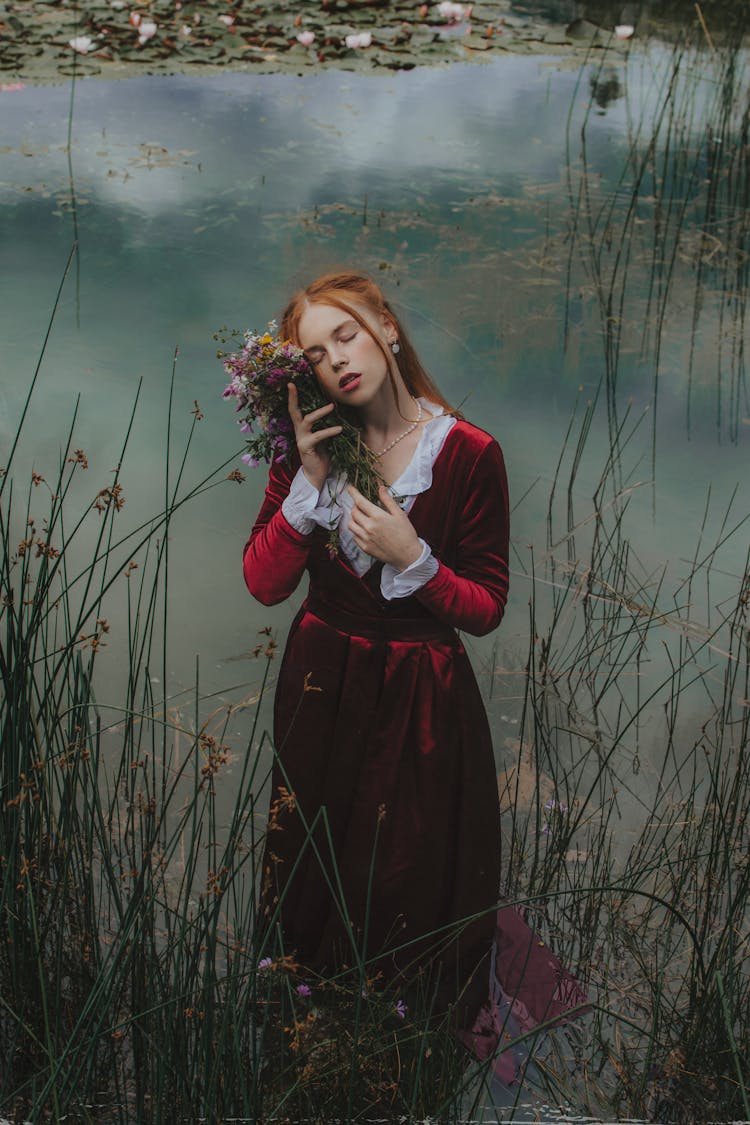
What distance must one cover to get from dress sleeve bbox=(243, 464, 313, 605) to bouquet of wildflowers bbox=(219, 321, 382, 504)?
0.05 meters

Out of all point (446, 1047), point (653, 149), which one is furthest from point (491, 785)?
point (653, 149)

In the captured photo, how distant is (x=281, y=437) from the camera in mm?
1573

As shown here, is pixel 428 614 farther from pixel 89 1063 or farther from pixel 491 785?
pixel 89 1063

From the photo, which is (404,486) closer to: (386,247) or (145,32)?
(386,247)

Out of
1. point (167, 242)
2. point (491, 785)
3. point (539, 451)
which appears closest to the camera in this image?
point (491, 785)

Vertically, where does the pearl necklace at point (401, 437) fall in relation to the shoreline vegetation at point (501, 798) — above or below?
above

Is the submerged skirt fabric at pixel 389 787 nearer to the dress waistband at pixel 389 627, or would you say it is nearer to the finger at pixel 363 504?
the dress waistband at pixel 389 627

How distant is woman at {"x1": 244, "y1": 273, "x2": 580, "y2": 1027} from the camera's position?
155 centimetres

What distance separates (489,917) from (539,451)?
0.94m

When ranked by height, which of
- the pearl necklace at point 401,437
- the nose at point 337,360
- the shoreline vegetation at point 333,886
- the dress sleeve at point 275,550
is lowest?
the shoreline vegetation at point 333,886

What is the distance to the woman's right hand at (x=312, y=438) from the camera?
1.52m

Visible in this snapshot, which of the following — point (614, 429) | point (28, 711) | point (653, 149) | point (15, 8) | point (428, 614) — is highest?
point (15, 8)

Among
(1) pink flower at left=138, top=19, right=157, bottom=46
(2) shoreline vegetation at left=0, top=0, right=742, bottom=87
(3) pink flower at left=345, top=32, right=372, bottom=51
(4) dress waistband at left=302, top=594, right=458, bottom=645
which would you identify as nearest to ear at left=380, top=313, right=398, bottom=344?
(4) dress waistband at left=302, top=594, right=458, bottom=645

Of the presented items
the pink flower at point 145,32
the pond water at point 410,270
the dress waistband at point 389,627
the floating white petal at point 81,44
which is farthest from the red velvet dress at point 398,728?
the pink flower at point 145,32
